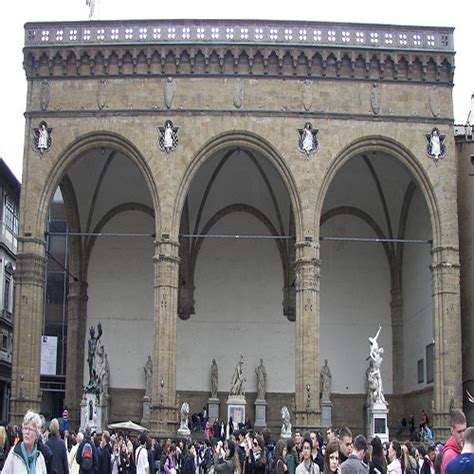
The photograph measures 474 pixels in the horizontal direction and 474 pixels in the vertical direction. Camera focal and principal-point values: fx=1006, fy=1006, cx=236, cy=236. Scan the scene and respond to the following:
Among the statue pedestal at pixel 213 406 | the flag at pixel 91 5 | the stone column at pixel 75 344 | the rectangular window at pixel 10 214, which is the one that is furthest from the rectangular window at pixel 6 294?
the flag at pixel 91 5

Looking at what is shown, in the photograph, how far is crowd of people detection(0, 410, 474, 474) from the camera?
8.51 metres

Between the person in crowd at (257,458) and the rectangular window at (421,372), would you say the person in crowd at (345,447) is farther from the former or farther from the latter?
the rectangular window at (421,372)

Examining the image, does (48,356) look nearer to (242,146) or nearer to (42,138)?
(42,138)

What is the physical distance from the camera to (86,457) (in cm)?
1620

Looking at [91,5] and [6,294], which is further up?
[91,5]

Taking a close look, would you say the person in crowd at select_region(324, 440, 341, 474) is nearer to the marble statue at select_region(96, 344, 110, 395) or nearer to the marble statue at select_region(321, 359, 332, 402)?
the marble statue at select_region(96, 344, 110, 395)

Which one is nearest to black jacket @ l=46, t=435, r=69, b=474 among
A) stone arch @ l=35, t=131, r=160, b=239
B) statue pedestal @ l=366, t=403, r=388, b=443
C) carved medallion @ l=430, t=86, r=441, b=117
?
stone arch @ l=35, t=131, r=160, b=239

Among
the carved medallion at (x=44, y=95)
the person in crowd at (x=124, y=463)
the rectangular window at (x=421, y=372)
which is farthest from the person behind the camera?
the rectangular window at (x=421, y=372)

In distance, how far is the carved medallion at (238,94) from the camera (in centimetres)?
3372

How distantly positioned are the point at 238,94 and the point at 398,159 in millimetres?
5826

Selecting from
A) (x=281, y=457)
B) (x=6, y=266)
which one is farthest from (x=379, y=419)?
(x=6, y=266)

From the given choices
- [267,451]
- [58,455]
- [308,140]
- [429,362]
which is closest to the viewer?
[58,455]

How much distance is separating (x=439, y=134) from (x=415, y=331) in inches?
325

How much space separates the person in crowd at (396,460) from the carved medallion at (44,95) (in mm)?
23753
